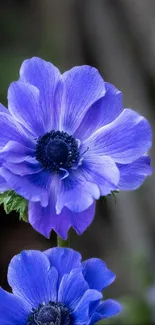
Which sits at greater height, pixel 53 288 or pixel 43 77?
pixel 43 77

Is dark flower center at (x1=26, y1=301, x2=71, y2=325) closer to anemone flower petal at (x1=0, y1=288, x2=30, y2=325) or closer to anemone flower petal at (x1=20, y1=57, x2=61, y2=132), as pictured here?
anemone flower petal at (x1=0, y1=288, x2=30, y2=325)

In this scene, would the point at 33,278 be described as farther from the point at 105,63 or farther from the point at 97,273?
the point at 105,63

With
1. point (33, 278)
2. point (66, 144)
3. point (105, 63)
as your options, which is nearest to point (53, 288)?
point (33, 278)

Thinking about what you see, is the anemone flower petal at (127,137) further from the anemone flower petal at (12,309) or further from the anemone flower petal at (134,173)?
the anemone flower petal at (12,309)

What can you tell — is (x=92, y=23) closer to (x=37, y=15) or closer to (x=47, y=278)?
(x=37, y=15)

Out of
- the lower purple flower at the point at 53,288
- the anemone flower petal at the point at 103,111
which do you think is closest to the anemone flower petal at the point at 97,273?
the lower purple flower at the point at 53,288
